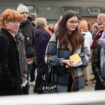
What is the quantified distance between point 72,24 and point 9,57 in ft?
2.54

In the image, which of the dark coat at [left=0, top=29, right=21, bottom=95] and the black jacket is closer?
the dark coat at [left=0, top=29, right=21, bottom=95]

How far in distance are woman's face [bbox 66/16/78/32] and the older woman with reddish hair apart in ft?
1.91

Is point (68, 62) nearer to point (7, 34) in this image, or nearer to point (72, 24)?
point (72, 24)

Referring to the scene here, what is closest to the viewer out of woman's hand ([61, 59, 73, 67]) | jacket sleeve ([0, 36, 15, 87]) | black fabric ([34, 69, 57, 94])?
jacket sleeve ([0, 36, 15, 87])

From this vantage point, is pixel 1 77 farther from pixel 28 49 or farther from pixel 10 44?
pixel 28 49

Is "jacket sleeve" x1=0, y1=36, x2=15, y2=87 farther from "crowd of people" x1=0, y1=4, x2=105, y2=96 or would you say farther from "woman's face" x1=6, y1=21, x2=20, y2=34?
"woman's face" x1=6, y1=21, x2=20, y2=34

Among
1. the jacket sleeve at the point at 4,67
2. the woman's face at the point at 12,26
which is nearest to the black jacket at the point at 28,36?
the woman's face at the point at 12,26

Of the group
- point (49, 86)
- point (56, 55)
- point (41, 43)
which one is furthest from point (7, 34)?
point (41, 43)

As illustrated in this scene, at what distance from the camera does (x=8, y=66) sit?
104 inches

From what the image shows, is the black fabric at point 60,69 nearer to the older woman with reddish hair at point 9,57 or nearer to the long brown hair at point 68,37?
the long brown hair at point 68,37

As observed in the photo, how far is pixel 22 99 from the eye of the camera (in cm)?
77

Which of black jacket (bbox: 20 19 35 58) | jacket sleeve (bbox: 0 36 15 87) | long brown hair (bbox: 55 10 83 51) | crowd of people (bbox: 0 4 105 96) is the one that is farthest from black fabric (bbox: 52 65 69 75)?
black jacket (bbox: 20 19 35 58)

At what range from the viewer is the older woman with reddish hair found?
2.57 metres

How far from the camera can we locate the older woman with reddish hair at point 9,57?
2.57 metres
